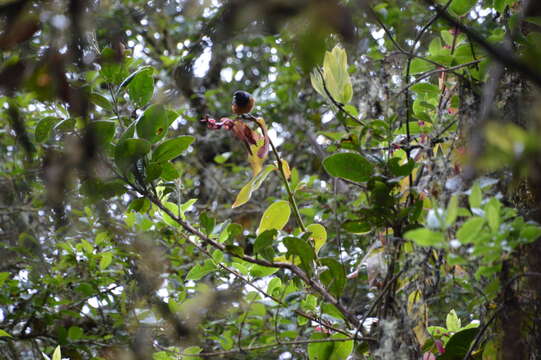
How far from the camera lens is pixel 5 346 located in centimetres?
157

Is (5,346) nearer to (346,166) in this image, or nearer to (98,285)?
(98,285)

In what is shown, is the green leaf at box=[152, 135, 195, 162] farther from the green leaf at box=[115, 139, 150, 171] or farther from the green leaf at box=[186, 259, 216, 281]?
the green leaf at box=[186, 259, 216, 281]

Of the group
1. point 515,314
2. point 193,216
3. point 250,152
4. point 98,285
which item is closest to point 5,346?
point 98,285

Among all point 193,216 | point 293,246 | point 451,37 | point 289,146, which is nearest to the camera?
point 293,246

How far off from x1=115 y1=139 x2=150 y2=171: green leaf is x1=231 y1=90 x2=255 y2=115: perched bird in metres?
0.16

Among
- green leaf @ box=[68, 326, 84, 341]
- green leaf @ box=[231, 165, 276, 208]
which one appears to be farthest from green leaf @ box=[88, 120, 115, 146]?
green leaf @ box=[68, 326, 84, 341]

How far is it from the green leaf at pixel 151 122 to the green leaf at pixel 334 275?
1.04 ft

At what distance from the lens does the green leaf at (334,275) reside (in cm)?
80

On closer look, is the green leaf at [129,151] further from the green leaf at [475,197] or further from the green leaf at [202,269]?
the green leaf at [475,197]

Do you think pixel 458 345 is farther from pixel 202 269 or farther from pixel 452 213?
pixel 202 269

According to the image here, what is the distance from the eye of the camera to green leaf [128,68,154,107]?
855 millimetres

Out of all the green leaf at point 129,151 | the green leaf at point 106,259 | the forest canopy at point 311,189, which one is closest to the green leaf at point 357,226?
the forest canopy at point 311,189

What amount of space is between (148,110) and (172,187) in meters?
0.14

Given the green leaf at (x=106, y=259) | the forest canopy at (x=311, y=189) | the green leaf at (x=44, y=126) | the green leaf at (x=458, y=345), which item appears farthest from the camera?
the green leaf at (x=106, y=259)
